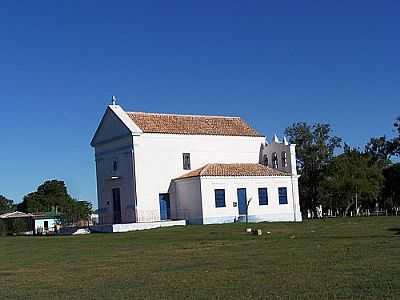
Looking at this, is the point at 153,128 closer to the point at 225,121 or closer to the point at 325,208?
the point at 225,121

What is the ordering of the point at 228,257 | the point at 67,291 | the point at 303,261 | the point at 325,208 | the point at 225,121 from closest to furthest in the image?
the point at 67,291 → the point at 303,261 → the point at 228,257 → the point at 225,121 → the point at 325,208

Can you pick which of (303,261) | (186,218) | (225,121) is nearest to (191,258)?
(303,261)

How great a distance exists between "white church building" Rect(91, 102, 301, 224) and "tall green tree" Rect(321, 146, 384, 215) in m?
16.6

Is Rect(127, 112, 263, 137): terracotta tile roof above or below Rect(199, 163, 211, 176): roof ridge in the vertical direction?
above

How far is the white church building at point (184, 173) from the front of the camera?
51500mm

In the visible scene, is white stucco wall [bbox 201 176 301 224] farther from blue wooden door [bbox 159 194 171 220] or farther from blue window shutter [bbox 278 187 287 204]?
blue wooden door [bbox 159 194 171 220]

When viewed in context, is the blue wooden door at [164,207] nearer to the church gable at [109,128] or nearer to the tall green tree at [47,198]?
the church gable at [109,128]

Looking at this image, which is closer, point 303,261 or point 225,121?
point 303,261

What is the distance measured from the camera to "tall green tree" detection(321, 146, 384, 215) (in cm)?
7244

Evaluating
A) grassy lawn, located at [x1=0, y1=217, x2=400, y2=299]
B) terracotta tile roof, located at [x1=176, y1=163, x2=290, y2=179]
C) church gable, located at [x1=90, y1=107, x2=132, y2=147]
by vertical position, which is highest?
church gable, located at [x1=90, y1=107, x2=132, y2=147]

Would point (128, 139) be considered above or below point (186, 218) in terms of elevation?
above

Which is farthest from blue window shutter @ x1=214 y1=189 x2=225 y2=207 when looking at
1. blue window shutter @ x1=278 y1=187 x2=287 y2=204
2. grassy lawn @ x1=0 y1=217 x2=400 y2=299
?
grassy lawn @ x1=0 y1=217 x2=400 y2=299

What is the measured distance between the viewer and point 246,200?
52719 mm

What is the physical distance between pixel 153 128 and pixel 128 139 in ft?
7.32
